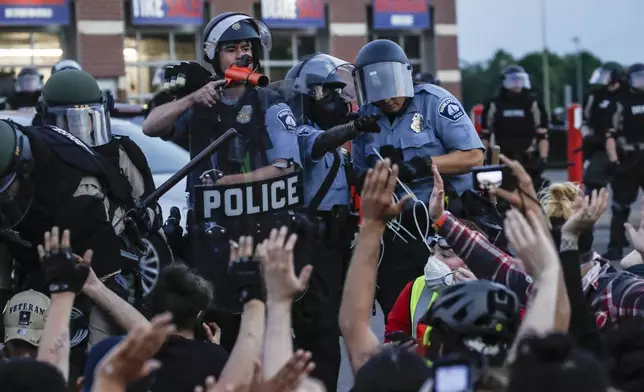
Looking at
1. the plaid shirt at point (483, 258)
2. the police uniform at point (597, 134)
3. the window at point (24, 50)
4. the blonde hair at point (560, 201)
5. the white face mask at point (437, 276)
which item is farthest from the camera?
the window at point (24, 50)

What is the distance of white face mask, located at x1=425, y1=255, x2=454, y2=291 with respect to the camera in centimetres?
563

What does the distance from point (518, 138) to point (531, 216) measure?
1123 centimetres

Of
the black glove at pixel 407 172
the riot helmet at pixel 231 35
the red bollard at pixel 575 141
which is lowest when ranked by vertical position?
the red bollard at pixel 575 141

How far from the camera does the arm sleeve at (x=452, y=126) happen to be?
253 inches

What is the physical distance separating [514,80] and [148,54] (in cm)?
1635

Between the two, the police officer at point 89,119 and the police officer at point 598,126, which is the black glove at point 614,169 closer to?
the police officer at point 598,126

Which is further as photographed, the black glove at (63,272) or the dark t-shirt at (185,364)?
the dark t-shirt at (185,364)

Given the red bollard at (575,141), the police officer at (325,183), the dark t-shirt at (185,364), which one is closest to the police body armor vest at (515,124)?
the red bollard at (575,141)

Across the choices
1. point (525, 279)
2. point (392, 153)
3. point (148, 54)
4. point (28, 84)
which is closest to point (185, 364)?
point (525, 279)

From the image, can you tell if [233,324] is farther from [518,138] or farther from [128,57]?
[128,57]

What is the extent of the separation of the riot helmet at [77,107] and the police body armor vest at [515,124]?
9270mm

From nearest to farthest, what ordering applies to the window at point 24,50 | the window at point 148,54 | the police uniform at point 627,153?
the police uniform at point 627,153, the window at point 24,50, the window at point 148,54

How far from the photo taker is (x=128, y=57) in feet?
98.1

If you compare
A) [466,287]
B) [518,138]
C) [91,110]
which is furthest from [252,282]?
[518,138]
